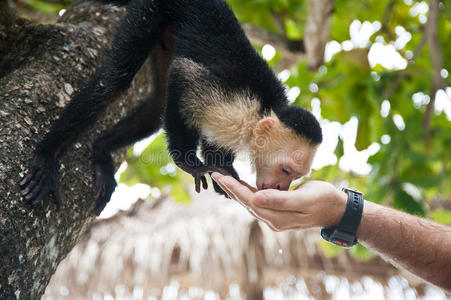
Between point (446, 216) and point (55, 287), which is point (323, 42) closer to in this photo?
point (446, 216)

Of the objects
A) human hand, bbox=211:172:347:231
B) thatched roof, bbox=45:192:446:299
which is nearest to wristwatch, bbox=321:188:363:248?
human hand, bbox=211:172:347:231

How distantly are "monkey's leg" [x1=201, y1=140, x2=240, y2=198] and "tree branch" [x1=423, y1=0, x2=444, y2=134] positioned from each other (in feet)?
4.92

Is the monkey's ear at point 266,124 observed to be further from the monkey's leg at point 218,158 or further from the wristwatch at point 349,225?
the wristwatch at point 349,225

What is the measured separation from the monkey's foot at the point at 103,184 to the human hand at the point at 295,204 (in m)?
0.52

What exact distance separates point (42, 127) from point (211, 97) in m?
0.91

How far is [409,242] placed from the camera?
6.45ft

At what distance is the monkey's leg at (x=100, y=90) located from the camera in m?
1.55

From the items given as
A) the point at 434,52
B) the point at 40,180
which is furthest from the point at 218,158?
the point at 434,52

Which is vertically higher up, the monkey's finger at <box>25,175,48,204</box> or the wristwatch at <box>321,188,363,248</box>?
the monkey's finger at <box>25,175,48,204</box>

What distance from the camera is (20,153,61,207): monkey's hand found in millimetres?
1454

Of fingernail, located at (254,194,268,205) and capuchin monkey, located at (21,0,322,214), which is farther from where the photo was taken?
capuchin monkey, located at (21,0,322,214)

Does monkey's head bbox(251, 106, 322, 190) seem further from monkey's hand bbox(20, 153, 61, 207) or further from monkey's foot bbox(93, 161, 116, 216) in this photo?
monkey's hand bbox(20, 153, 61, 207)

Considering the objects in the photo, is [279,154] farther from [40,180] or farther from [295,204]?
[40,180]

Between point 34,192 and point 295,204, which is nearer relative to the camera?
point 34,192
